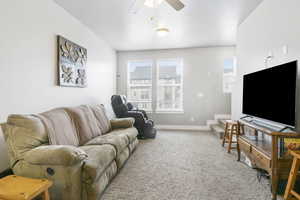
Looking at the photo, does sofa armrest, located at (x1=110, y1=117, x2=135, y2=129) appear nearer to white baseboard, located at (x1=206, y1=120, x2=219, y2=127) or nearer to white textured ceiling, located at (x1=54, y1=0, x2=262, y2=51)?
white textured ceiling, located at (x1=54, y1=0, x2=262, y2=51)

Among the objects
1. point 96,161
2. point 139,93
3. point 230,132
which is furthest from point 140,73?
point 96,161

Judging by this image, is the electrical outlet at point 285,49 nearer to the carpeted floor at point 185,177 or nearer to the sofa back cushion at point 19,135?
the carpeted floor at point 185,177

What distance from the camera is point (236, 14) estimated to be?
10.2 ft

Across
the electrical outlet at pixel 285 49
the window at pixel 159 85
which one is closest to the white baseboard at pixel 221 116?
the window at pixel 159 85

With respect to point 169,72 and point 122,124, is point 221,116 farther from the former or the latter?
point 122,124

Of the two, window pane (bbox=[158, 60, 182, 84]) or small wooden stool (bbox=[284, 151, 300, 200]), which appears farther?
window pane (bbox=[158, 60, 182, 84])

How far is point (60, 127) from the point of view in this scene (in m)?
2.11

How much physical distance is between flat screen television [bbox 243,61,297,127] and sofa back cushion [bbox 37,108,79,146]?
266 centimetres

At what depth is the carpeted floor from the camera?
1.90m

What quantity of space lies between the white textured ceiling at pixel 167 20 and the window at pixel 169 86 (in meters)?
0.91

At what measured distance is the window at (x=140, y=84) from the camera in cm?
570

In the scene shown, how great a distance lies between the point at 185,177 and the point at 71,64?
2742 mm

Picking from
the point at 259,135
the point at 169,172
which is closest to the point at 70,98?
the point at 169,172

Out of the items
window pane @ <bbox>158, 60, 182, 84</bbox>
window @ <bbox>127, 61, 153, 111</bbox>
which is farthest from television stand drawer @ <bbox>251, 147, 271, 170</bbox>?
window @ <bbox>127, 61, 153, 111</bbox>
